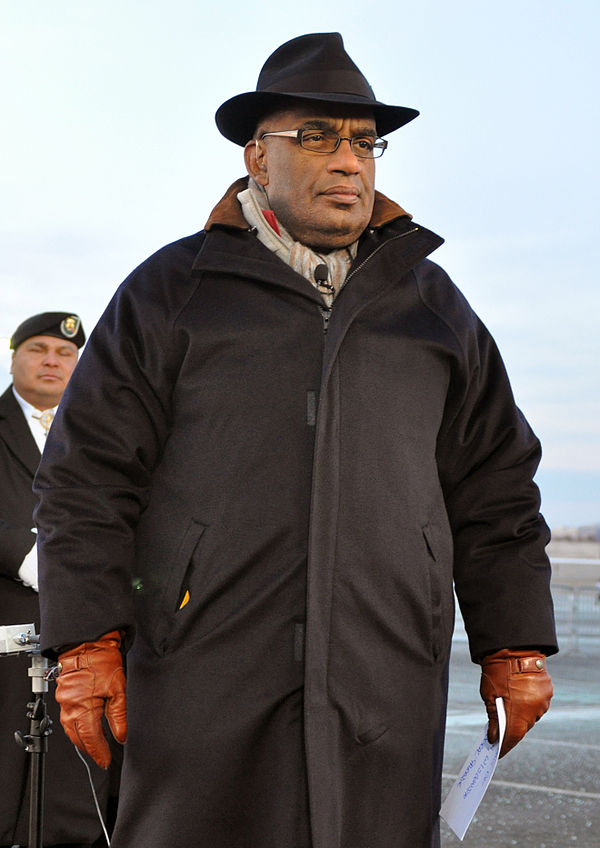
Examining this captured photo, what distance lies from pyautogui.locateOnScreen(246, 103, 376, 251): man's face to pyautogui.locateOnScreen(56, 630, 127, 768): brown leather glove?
114 cm

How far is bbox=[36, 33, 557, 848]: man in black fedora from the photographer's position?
3.19 metres

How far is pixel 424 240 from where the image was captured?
3.61 metres

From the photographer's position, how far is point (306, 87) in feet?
11.8

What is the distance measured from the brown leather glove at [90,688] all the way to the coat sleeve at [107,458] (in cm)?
4

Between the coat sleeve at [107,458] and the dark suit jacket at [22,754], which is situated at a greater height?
the coat sleeve at [107,458]

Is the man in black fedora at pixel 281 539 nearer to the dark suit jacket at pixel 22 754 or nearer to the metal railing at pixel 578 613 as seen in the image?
the dark suit jacket at pixel 22 754

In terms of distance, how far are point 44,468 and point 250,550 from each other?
0.54 m

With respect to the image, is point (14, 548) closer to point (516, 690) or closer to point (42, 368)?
point (42, 368)

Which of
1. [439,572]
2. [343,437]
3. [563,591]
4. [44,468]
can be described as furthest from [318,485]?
[563,591]

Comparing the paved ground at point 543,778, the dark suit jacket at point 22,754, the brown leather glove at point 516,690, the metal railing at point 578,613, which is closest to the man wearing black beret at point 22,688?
the dark suit jacket at point 22,754

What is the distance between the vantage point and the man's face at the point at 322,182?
11.6 ft

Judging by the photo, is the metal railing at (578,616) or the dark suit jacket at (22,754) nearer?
the dark suit jacket at (22,754)

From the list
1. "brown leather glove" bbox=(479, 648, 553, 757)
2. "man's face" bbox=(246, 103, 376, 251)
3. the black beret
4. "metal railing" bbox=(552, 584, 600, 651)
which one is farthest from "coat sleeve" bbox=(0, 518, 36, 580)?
"metal railing" bbox=(552, 584, 600, 651)

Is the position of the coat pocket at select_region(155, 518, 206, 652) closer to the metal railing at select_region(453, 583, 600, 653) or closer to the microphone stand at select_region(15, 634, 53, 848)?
the microphone stand at select_region(15, 634, 53, 848)
